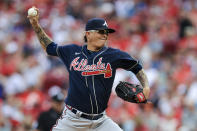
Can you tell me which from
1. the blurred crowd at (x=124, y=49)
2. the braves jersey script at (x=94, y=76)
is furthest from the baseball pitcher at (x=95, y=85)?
the blurred crowd at (x=124, y=49)

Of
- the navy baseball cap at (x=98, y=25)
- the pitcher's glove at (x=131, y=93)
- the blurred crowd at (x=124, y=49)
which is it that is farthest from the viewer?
the blurred crowd at (x=124, y=49)

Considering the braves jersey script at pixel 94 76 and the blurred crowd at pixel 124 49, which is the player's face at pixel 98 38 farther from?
the blurred crowd at pixel 124 49

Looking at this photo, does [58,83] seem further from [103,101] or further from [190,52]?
[103,101]

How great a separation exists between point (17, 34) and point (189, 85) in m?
5.62

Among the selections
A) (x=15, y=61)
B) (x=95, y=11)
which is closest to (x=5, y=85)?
(x=15, y=61)

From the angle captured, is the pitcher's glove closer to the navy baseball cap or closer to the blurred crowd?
the navy baseball cap

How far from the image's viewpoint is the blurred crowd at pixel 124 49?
10.1 meters

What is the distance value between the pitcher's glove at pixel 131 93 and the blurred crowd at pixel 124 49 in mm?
2935

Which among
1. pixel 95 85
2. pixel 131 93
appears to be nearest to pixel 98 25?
pixel 95 85

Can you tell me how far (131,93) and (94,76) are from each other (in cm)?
48

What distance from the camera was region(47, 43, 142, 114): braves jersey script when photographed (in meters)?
5.78

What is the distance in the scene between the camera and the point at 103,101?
5852 millimetres

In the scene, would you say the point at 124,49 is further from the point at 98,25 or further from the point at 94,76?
the point at 94,76

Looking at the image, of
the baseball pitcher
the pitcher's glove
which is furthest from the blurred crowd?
the pitcher's glove
